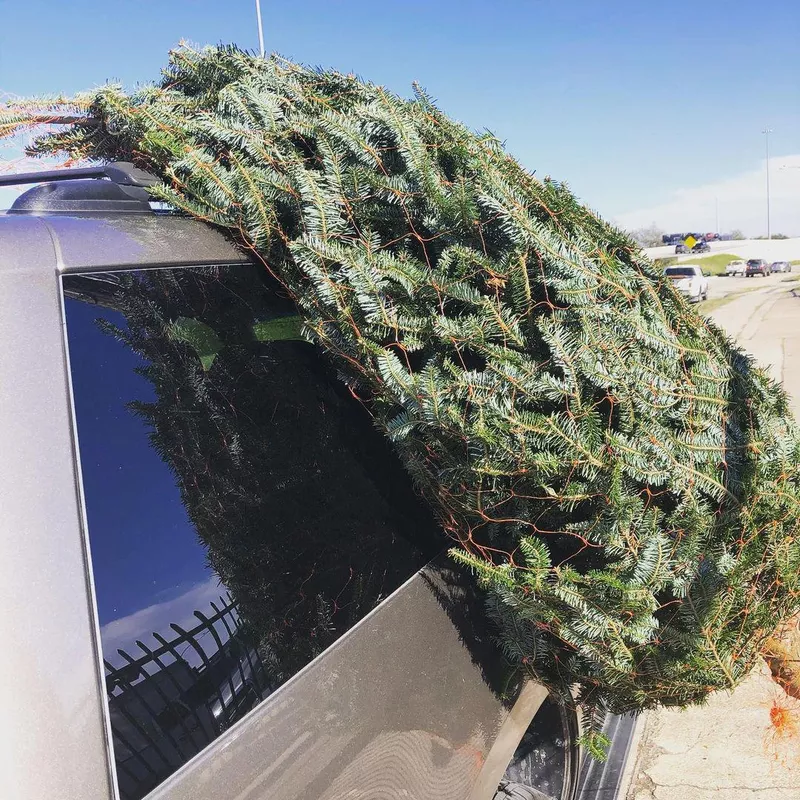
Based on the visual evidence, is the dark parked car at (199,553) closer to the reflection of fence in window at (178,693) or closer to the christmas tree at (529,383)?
the reflection of fence in window at (178,693)

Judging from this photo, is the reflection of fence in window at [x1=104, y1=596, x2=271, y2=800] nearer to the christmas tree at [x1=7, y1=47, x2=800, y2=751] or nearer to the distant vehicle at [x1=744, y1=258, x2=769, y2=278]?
the christmas tree at [x1=7, y1=47, x2=800, y2=751]

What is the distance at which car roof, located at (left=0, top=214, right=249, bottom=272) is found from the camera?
1.17 m

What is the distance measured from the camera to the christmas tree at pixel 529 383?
1.63m

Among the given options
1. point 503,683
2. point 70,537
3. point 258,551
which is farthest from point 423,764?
point 70,537

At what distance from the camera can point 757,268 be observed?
48688mm

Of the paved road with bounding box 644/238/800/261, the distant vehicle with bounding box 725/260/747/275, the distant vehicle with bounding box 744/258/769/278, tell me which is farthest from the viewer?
the paved road with bounding box 644/238/800/261

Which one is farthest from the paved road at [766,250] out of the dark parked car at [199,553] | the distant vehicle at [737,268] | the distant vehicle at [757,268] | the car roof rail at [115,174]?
the dark parked car at [199,553]

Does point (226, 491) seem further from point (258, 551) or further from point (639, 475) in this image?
point (639, 475)

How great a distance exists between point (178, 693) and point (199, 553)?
0.23 meters

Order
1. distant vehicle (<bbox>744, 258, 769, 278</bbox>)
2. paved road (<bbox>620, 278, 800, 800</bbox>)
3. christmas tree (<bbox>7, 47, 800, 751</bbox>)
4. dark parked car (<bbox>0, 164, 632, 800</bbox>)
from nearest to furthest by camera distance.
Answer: dark parked car (<bbox>0, 164, 632, 800</bbox>), christmas tree (<bbox>7, 47, 800, 751</bbox>), paved road (<bbox>620, 278, 800, 800</bbox>), distant vehicle (<bbox>744, 258, 769, 278</bbox>)

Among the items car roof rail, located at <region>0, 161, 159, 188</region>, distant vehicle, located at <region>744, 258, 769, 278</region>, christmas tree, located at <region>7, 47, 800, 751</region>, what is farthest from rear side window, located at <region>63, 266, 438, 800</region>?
distant vehicle, located at <region>744, 258, 769, 278</region>

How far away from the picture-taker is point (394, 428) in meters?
A: 1.67

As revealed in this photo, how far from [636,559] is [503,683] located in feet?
1.64

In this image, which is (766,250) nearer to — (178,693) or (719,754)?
(719,754)
